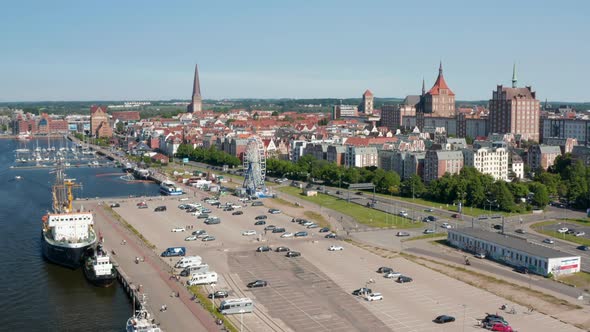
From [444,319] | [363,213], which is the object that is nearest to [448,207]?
[363,213]

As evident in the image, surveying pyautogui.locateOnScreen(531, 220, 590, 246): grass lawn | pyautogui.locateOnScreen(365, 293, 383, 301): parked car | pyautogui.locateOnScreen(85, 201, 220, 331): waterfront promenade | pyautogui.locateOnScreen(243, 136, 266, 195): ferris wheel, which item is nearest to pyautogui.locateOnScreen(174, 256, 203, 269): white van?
pyautogui.locateOnScreen(85, 201, 220, 331): waterfront promenade

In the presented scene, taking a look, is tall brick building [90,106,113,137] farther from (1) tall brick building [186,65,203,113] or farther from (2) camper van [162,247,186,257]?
(2) camper van [162,247,186,257]

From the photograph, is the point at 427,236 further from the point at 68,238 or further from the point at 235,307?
the point at 68,238

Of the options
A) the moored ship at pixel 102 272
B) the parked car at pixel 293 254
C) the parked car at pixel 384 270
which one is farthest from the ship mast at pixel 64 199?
the parked car at pixel 384 270

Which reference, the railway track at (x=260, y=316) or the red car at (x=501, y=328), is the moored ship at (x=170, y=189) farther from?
the red car at (x=501, y=328)

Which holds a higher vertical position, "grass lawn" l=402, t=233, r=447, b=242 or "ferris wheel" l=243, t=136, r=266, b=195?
"ferris wheel" l=243, t=136, r=266, b=195

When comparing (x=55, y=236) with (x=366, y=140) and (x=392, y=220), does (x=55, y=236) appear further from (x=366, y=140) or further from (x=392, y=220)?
(x=366, y=140)
